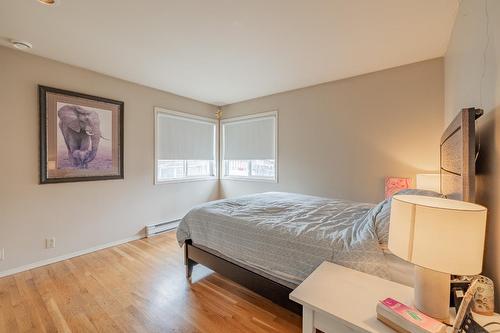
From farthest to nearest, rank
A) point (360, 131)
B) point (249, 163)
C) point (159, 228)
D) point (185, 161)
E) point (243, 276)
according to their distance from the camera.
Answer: point (249, 163)
point (185, 161)
point (159, 228)
point (360, 131)
point (243, 276)

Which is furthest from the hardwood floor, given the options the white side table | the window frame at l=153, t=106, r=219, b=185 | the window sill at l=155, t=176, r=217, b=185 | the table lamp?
the window frame at l=153, t=106, r=219, b=185

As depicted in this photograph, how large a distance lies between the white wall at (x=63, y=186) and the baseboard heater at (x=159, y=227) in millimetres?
100

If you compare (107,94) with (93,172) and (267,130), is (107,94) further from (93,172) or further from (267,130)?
(267,130)

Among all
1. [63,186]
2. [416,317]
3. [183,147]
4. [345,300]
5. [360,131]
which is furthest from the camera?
[183,147]

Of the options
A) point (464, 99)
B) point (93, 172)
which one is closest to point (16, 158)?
point (93, 172)

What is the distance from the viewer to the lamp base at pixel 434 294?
34.0 inches

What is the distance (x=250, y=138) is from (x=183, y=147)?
1.35 m

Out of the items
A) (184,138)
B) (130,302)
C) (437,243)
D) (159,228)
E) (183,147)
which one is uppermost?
(184,138)

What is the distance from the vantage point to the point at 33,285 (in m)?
2.28

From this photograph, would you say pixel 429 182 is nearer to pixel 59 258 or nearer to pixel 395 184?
pixel 395 184

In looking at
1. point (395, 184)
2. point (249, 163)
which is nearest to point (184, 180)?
point (249, 163)

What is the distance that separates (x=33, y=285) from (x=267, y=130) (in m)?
3.81

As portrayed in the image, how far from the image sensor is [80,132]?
299 cm

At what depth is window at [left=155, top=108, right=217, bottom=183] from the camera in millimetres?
3996
